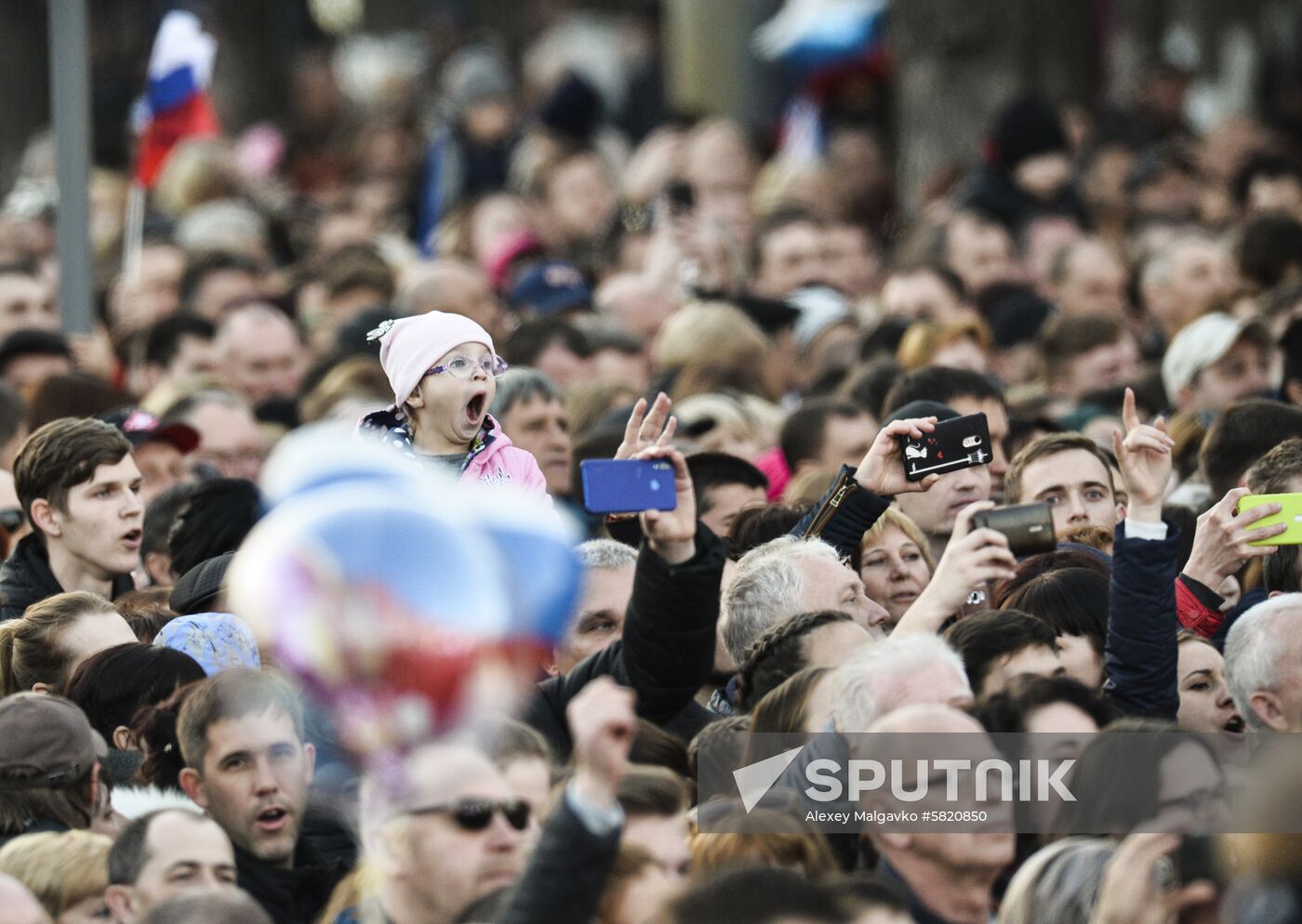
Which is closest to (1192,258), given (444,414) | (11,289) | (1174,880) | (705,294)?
(705,294)

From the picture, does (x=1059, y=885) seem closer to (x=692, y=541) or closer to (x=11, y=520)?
(x=692, y=541)

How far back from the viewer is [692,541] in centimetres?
Result: 634

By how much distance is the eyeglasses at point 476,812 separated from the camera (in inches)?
204

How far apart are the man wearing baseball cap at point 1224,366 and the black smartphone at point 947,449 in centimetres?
325

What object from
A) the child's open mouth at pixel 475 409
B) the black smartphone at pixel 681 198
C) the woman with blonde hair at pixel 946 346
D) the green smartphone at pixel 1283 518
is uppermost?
the child's open mouth at pixel 475 409

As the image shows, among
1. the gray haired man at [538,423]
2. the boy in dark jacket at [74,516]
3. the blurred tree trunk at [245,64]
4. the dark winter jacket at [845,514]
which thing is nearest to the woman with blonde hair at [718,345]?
the gray haired man at [538,423]

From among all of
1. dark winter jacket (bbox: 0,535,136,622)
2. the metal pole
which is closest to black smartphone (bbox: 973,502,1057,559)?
dark winter jacket (bbox: 0,535,136,622)

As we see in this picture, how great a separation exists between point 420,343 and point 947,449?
155 cm

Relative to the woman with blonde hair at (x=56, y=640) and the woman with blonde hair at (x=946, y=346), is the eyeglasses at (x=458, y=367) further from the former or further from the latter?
the woman with blonde hair at (x=946, y=346)

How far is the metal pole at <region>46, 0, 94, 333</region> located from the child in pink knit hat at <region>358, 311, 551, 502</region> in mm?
5138

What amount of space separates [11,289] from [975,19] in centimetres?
801

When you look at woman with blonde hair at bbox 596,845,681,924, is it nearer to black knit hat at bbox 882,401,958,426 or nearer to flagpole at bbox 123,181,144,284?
black knit hat at bbox 882,401,958,426

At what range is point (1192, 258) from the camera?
44.2ft

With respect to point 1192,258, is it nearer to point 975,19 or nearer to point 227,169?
point 975,19
